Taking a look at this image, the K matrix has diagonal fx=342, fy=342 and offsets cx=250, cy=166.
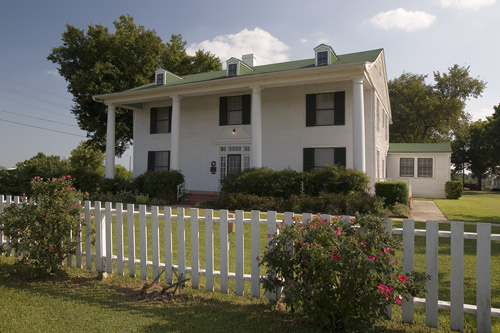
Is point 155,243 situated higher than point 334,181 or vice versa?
point 334,181

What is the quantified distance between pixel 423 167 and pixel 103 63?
22862mm

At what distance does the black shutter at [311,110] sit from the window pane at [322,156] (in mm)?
1324

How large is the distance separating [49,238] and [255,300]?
302 cm

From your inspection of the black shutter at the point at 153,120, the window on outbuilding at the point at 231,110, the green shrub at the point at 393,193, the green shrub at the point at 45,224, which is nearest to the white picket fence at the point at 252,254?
the green shrub at the point at 45,224

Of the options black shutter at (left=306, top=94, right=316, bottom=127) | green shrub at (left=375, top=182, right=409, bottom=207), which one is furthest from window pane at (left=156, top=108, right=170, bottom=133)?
green shrub at (left=375, top=182, right=409, bottom=207)

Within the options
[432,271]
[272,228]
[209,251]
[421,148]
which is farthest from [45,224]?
[421,148]

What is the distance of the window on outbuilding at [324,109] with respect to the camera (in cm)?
1578

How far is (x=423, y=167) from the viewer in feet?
72.6

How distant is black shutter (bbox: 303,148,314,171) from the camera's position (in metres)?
16.1

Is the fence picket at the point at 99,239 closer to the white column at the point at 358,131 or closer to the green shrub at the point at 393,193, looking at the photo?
the green shrub at the point at 393,193

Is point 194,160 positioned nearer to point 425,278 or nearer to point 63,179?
point 63,179

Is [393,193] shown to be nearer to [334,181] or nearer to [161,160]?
[334,181]

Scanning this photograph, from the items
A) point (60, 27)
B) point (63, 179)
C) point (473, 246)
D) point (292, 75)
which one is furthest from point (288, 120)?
point (60, 27)

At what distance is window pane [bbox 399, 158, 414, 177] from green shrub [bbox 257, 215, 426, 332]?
20684 millimetres
